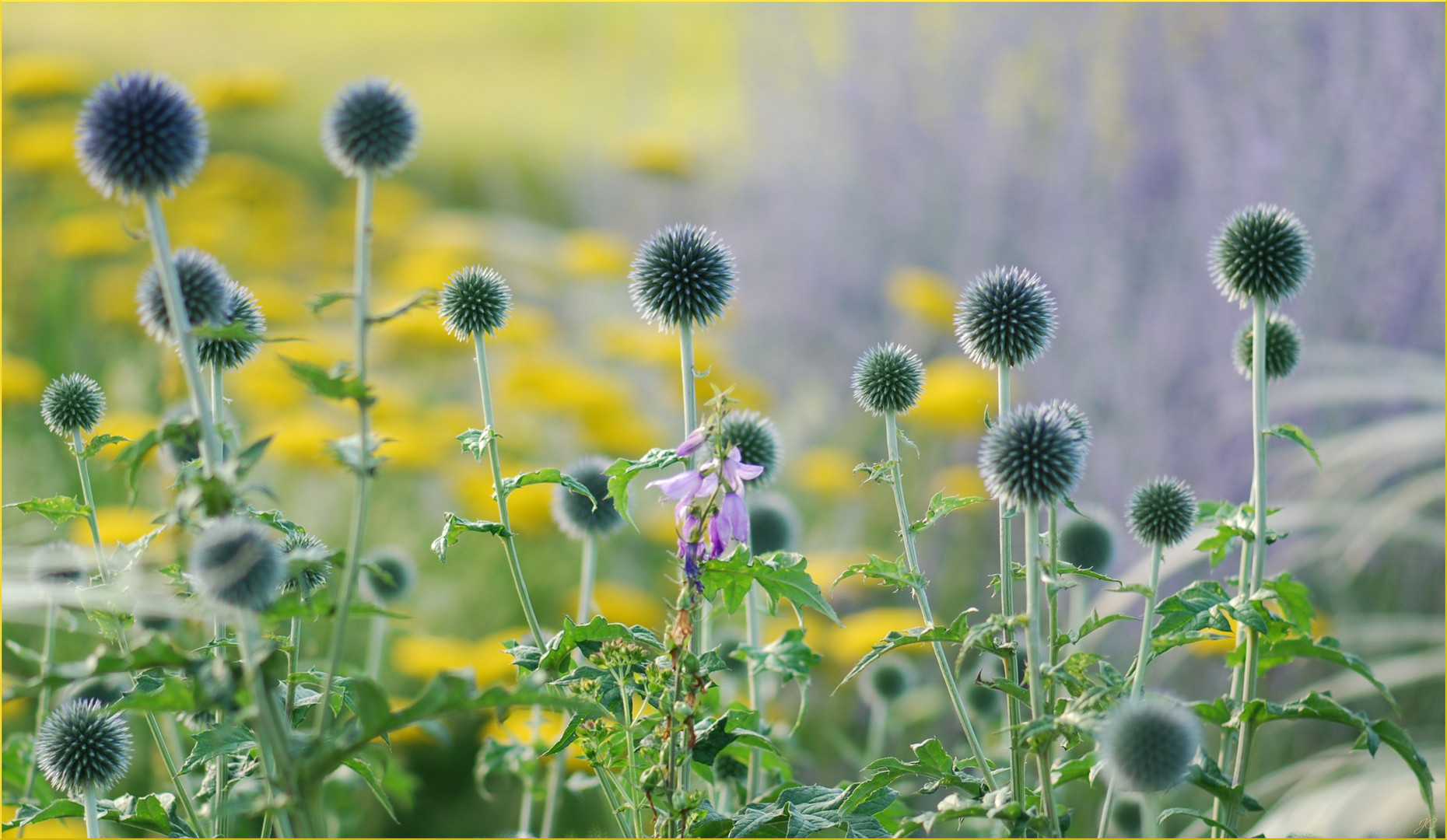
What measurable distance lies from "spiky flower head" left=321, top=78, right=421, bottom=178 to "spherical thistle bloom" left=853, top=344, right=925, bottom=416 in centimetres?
97

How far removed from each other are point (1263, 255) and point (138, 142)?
6.97 ft

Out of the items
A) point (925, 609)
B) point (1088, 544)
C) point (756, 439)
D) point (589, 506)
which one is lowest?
point (925, 609)

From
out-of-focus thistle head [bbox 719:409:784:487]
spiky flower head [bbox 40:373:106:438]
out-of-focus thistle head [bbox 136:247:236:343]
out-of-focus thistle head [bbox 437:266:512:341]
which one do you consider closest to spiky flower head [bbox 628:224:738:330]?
out-of-focus thistle head [bbox 437:266:512:341]

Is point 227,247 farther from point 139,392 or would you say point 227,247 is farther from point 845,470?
point 845,470

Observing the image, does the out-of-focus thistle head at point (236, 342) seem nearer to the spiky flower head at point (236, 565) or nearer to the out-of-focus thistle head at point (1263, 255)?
the spiky flower head at point (236, 565)

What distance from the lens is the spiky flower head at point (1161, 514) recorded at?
2.28 metres

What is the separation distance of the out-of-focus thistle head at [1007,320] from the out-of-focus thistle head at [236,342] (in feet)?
4.41

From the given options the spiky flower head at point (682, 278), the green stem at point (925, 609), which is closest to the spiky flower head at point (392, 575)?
the spiky flower head at point (682, 278)

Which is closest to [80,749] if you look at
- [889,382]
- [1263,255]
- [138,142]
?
[138,142]

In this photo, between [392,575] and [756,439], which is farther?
[392,575]

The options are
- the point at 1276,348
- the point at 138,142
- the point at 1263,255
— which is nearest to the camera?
the point at 138,142

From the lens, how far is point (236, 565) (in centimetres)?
155

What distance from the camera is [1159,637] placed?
6.72ft

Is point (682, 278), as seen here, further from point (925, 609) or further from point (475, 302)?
point (925, 609)
